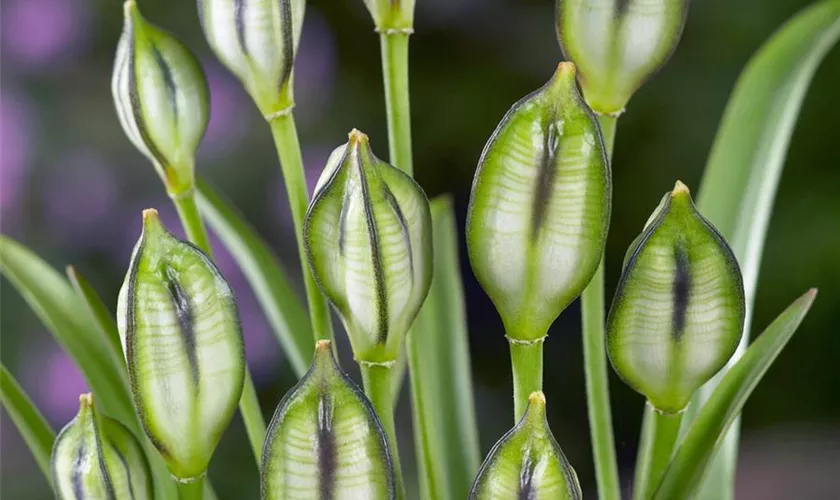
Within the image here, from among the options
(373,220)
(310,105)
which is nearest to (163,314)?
(373,220)

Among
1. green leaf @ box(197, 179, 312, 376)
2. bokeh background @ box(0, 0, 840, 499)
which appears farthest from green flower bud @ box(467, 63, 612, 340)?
bokeh background @ box(0, 0, 840, 499)

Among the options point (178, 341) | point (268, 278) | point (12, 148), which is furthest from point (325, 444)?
point (12, 148)

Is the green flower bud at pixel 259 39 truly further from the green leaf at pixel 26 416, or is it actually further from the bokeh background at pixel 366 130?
the bokeh background at pixel 366 130

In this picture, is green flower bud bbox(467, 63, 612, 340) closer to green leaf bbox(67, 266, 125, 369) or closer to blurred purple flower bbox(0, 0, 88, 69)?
green leaf bbox(67, 266, 125, 369)

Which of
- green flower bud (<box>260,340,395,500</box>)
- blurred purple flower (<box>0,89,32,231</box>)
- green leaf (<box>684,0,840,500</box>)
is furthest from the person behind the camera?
blurred purple flower (<box>0,89,32,231</box>)

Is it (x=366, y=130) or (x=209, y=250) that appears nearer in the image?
(x=209, y=250)

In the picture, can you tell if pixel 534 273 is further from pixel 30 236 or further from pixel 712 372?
pixel 30 236

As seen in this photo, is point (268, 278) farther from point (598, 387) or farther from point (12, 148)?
point (12, 148)

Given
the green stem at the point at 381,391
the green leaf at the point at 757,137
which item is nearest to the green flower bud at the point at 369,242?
the green stem at the point at 381,391
